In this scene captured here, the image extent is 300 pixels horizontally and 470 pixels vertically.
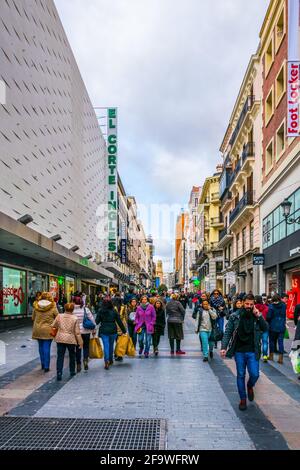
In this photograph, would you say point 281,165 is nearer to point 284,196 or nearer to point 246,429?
point 284,196

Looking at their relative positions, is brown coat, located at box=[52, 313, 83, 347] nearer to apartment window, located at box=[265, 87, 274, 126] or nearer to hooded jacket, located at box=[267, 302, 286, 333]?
hooded jacket, located at box=[267, 302, 286, 333]

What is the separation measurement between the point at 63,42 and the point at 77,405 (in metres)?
27.0

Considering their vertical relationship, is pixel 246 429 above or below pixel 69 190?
below

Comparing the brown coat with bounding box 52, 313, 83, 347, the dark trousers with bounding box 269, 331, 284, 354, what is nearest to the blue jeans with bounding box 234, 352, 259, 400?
the brown coat with bounding box 52, 313, 83, 347

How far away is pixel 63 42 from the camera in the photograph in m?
29.9

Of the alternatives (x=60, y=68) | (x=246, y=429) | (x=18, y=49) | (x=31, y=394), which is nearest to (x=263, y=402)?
(x=246, y=429)

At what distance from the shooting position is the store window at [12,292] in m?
19.5

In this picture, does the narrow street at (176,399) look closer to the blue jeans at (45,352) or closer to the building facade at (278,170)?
the blue jeans at (45,352)

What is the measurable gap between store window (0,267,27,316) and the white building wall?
2535 millimetres

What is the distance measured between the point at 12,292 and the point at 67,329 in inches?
480

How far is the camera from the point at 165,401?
754 centimetres

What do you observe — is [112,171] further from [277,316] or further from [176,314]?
[277,316]

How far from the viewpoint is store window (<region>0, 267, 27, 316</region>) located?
63.9 feet

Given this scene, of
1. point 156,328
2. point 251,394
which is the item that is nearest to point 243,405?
point 251,394
